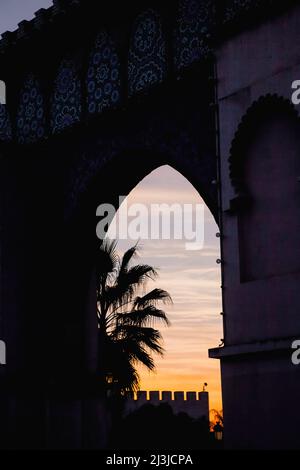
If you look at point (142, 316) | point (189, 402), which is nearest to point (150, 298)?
point (142, 316)

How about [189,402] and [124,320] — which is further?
[189,402]

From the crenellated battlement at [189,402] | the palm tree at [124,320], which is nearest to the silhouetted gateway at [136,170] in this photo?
the palm tree at [124,320]

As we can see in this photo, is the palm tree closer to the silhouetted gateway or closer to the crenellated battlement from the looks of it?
the silhouetted gateway

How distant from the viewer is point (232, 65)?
11.3m

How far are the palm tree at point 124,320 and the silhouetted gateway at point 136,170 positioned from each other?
3687mm

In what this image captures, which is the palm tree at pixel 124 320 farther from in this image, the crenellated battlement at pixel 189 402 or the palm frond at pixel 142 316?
the crenellated battlement at pixel 189 402

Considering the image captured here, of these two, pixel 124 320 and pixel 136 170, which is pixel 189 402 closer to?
pixel 124 320

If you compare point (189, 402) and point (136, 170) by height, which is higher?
point (136, 170)

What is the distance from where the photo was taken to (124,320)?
19562mm

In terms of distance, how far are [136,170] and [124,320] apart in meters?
5.76

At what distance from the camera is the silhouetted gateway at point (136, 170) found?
10508mm

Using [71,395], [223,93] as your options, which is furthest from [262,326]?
[71,395]

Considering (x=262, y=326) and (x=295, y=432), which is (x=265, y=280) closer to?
(x=262, y=326)

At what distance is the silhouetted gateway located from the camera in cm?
1051
